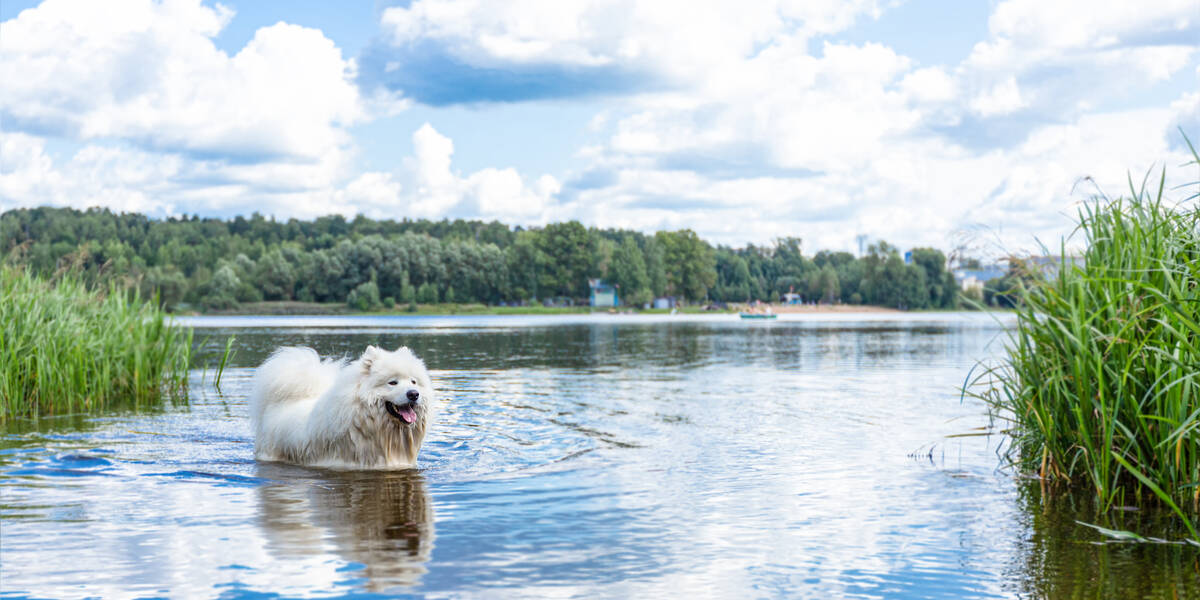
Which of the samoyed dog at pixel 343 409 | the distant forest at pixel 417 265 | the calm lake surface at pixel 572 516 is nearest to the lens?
the calm lake surface at pixel 572 516

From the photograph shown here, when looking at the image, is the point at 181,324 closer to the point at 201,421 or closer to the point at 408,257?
the point at 201,421

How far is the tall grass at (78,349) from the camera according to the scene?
48.0 ft

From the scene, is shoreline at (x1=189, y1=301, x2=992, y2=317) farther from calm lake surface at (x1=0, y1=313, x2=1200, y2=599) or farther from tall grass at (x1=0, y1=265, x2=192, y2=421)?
calm lake surface at (x1=0, y1=313, x2=1200, y2=599)

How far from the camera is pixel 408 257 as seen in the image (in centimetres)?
15288

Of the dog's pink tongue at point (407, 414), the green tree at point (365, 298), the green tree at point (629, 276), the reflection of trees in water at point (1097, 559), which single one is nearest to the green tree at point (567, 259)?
the green tree at point (629, 276)

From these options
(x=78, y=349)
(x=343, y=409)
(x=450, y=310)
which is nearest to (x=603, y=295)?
(x=450, y=310)

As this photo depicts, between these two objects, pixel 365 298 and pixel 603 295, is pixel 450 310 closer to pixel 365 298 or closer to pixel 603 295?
pixel 365 298

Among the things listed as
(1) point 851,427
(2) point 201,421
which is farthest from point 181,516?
(1) point 851,427

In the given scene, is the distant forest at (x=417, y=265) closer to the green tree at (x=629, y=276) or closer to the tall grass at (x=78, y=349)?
the green tree at (x=629, y=276)

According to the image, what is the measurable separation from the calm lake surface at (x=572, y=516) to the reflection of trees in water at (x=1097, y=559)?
0.09 ft

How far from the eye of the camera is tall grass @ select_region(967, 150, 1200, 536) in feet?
23.8

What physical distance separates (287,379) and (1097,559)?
8580mm

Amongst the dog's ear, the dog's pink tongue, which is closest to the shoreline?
the dog's ear

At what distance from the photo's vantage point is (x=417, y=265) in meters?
153
